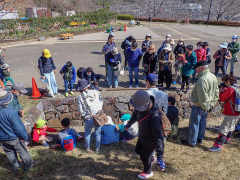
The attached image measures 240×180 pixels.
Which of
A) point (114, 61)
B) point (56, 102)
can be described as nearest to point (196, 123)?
point (114, 61)

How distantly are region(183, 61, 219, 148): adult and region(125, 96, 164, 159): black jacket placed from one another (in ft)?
5.00

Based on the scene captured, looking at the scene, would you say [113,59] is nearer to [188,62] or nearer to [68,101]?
[68,101]

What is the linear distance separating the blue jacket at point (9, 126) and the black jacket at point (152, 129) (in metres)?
2.09

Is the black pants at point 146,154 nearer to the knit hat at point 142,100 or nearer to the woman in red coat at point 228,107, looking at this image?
the knit hat at point 142,100

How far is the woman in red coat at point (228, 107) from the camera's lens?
409 cm

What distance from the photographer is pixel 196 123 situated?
14.4 ft

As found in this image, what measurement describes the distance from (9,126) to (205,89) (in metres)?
3.77

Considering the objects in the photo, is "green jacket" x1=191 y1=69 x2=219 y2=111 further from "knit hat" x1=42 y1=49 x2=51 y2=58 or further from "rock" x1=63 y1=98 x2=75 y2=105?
"knit hat" x1=42 y1=49 x2=51 y2=58

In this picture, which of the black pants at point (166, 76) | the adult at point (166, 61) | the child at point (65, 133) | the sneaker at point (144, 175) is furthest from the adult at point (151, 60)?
the sneaker at point (144, 175)

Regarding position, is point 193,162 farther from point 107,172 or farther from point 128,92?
point 128,92

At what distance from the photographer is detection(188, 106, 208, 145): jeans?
4293 millimetres

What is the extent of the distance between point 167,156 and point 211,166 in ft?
2.94

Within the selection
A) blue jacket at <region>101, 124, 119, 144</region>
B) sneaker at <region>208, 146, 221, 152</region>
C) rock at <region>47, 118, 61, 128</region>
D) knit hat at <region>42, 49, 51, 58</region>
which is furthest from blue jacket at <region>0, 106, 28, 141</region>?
sneaker at <region>208, 146, 221, 152</region>

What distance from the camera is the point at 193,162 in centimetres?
417
